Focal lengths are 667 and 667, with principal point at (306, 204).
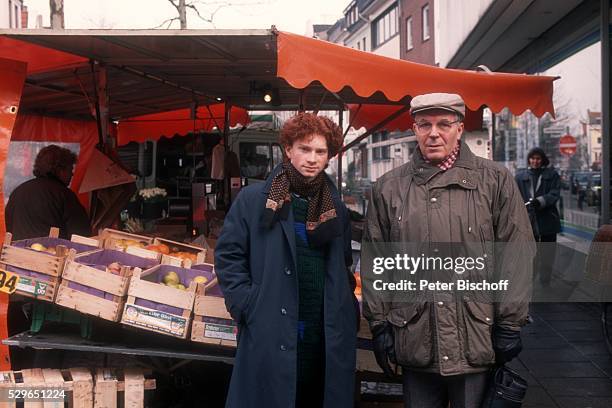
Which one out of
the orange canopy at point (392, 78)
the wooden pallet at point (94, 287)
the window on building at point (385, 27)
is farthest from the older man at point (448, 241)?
the window on building at point (385, 27)

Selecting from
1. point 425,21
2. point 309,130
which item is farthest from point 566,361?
point 425,21

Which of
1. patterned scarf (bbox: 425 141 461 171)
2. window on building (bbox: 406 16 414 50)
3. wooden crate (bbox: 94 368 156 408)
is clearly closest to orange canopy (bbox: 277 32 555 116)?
patterned scarf (bbox: 425 141 461 171)

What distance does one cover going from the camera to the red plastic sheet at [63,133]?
8.27 m

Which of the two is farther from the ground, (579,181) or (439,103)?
(439,103)

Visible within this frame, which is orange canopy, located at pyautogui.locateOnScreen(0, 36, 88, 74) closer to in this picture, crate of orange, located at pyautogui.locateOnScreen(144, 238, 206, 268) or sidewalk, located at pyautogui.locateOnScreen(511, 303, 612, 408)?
crate of orange, located at pyautogui.locateOnScreen(144, 238, 206, 268)

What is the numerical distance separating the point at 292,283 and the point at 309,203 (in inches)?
15.2

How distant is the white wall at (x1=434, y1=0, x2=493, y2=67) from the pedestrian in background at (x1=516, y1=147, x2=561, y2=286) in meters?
2.37

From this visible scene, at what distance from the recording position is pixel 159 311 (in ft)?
12.4

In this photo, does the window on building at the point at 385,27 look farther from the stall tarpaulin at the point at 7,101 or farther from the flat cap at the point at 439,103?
the flat cap at the point at 439,103

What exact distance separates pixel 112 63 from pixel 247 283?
3566 millimetres

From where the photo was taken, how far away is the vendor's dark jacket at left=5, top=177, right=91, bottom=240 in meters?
5.09

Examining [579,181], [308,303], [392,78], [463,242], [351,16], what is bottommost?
[308,303]

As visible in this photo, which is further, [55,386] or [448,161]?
[55,386]

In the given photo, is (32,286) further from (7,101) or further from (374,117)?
(374,117)
